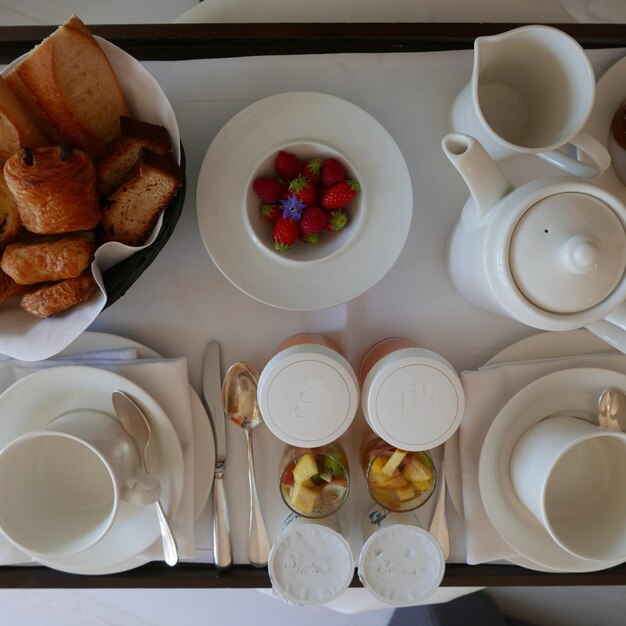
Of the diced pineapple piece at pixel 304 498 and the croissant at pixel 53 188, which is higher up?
the croissant at pixel 53 188

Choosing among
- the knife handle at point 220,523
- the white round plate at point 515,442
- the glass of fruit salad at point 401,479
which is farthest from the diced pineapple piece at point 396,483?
the knife handle at point 220,523

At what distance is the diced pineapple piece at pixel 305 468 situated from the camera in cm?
66

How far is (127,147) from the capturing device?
0.61 m

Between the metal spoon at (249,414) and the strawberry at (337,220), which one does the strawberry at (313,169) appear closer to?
the strawberry at (337,220)

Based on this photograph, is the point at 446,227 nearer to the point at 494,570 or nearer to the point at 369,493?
the point at 369,493

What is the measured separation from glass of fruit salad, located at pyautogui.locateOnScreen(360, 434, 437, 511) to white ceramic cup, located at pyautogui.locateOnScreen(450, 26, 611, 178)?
38cm

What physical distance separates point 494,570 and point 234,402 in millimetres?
421

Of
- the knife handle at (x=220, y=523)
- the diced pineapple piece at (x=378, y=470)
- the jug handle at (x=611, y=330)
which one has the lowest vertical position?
the knife handle at (x=220, y=523)

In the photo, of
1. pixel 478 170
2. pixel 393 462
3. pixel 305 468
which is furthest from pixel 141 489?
pixel 478 170

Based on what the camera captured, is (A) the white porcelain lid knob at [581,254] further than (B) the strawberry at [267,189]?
No

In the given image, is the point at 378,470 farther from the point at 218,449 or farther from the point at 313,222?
the point at 313,222

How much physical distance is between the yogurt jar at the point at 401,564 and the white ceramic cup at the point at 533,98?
448 mm

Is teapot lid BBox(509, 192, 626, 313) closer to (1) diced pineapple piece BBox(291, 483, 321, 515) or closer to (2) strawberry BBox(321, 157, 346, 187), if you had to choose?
(2) strawberry BBox(321, 157, 346, 187)

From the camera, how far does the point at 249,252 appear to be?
672mm
